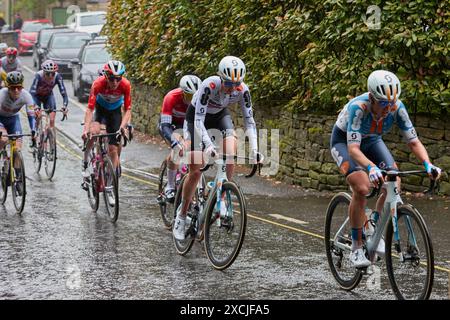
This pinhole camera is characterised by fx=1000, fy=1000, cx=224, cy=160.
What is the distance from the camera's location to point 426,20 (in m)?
13.4

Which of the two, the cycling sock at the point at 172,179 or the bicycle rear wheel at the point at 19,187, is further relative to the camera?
the bicycle rear wheel at the point at 19,187

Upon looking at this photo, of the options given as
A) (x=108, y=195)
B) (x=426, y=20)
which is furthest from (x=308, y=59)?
(x=108, y=195)

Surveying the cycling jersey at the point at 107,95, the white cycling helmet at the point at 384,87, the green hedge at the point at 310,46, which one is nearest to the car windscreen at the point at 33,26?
the green hedge at the point at 310,46

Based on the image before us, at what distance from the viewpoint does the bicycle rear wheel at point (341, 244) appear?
8.48 meters

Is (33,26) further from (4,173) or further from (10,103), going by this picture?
(4,173)

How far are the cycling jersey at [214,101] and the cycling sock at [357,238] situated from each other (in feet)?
4.81

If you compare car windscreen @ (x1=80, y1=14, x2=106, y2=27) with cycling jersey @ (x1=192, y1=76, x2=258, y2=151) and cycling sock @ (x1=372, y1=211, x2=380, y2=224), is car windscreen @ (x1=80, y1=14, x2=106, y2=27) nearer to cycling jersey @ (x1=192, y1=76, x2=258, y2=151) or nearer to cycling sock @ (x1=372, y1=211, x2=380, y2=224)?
cycling jersey @ (x1=192, y1=76, x2=258, y2=151)

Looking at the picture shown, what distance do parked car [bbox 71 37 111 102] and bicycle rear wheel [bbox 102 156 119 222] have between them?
16452 mm

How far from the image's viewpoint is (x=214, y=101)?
31.8ft

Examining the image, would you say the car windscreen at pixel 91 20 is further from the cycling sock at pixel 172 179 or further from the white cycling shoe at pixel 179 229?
the white cycling shoe at pixel 179 229

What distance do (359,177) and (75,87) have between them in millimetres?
23049

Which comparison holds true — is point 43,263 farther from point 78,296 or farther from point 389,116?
point 389,116

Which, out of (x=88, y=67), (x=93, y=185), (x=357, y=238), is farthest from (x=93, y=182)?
(x=88, y=67)

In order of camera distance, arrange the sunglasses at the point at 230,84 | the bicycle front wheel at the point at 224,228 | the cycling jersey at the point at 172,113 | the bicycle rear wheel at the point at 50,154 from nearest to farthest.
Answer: the bicycle front wheel at the point at 224,228 < the sunglasses at the point at 230,84 < the cycling jersey at the point at 172,113 < the bicycle rear wheel at the point at 50,154
